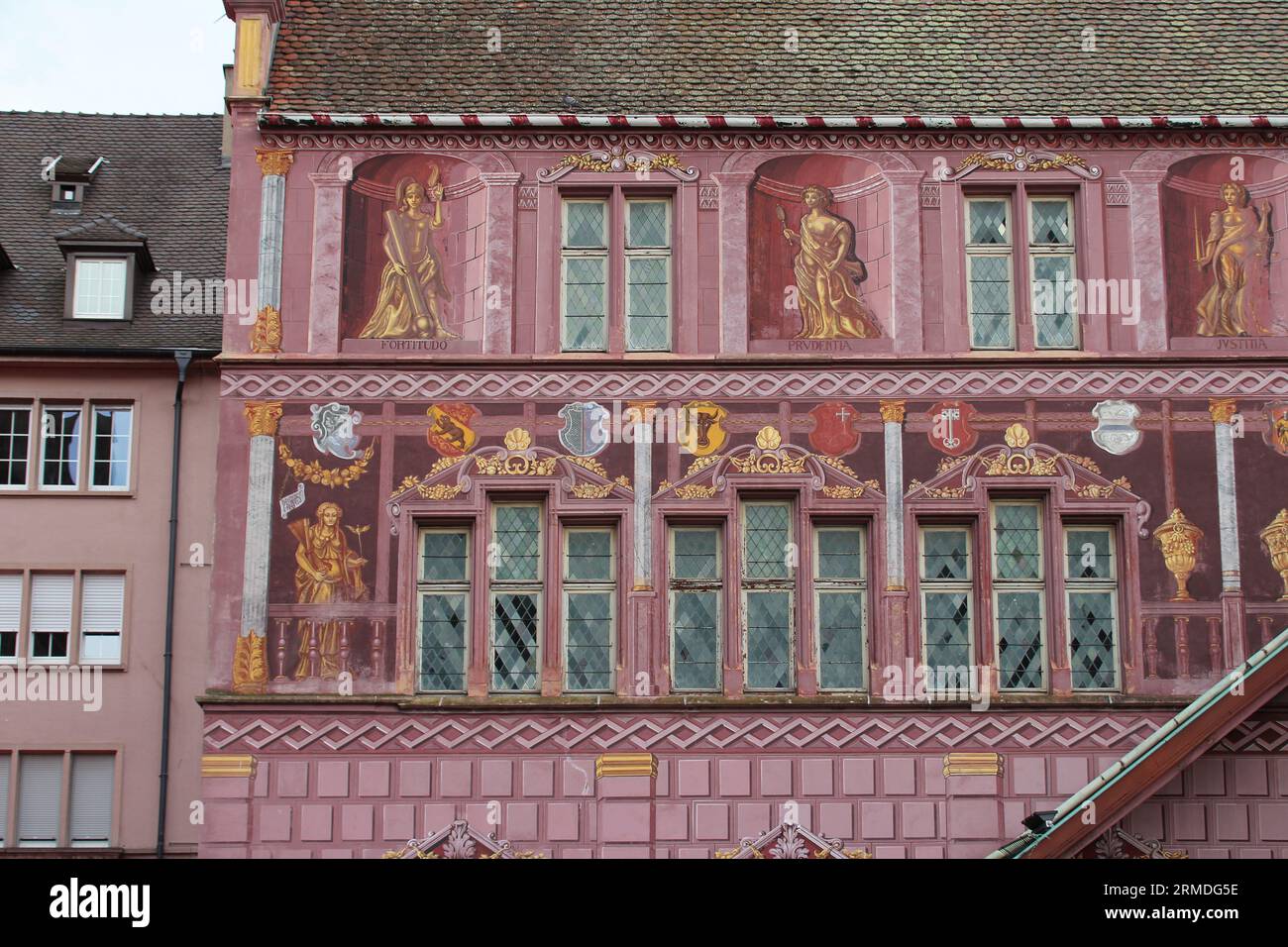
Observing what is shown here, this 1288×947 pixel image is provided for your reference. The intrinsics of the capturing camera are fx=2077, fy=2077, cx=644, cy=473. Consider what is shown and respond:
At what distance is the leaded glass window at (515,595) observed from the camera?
74.5ft

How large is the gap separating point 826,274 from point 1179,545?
16.3 feet

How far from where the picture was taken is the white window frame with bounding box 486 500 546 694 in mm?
22688

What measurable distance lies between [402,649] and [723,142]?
6923mm

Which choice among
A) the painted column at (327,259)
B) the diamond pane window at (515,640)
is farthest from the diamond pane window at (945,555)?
the painted column at (327,259)

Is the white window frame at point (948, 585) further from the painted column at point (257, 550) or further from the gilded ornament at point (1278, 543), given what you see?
the painted column at point (257, 550)

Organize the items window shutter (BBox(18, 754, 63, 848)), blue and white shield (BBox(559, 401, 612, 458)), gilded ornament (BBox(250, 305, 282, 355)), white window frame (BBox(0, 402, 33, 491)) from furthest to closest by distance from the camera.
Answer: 1. white window frame (BBox(0, 402, 33, 491))
2. window shutter (BBox(18, 754, 63, 848))
3. gilded ornament (BBox(250, 305, 282, 355))
4. blue and white shield (BBox(559, 401, 612, 458))

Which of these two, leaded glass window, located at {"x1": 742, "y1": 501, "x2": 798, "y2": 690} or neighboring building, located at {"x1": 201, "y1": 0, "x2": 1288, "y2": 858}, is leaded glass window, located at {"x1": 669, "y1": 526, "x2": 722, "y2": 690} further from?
leaded glass window, located at {"x1": 742, "y1": 501, "x2": 798, "y2": 690}

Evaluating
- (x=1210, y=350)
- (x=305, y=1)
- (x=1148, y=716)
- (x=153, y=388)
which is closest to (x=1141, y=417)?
(x=1210, y=350)

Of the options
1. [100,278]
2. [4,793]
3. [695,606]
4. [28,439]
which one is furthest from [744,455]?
[100,278]

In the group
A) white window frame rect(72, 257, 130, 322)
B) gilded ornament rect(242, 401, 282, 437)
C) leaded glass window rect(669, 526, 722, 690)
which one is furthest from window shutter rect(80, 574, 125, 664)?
leaded glass window rect(669, 526, 722, 690)

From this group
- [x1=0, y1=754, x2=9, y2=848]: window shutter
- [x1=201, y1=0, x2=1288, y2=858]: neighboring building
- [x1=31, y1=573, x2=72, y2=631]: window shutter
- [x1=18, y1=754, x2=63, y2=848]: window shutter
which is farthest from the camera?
[x1=31, y1=573, x2=72, y2=631]: window shutter

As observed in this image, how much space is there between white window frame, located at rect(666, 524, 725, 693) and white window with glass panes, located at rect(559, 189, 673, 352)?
219 cm

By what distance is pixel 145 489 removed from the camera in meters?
27.5
